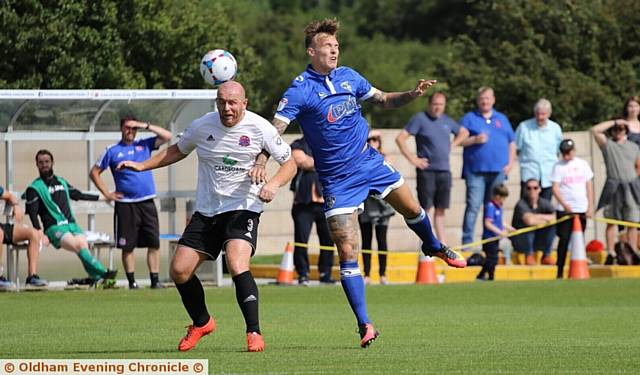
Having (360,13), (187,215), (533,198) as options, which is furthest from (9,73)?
(360,13)

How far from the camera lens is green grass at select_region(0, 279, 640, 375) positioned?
10141 millimetres

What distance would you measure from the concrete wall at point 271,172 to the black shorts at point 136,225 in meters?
1.77

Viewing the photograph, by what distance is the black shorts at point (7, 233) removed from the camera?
19797mm

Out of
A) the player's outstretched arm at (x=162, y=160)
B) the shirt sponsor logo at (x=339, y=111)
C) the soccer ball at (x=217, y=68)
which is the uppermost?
the soccer ball at (x=217, y=68)

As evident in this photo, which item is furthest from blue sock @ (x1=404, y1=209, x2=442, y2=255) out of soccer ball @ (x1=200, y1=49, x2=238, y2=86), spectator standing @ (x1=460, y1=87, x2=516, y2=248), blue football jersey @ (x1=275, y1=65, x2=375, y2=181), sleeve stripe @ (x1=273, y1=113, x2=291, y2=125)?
spectator standing @ (x1=460, y1=87, x2=516, y2=248)

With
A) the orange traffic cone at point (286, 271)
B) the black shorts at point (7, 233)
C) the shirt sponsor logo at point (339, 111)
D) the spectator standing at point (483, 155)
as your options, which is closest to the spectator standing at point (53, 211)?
the black shorts at point (7, 233)

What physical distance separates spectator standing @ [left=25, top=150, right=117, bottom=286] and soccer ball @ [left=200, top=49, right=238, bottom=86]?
14.1 feet

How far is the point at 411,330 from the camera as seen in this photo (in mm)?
13547

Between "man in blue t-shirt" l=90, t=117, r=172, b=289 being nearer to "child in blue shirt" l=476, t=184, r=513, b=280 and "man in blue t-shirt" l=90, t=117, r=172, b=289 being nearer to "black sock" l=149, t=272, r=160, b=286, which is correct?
Answer: "black sock" l=149, t=272, r=160, b=286

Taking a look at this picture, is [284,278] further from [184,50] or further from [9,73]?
[184,50]

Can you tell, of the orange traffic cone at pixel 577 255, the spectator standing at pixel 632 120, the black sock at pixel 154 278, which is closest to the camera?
the black sock at pixel 154 278

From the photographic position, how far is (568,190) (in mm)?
22078

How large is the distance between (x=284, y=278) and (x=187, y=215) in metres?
1.69

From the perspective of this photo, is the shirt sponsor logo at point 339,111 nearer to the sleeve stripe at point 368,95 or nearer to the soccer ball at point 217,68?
the sleeve stripe at point 368,95
